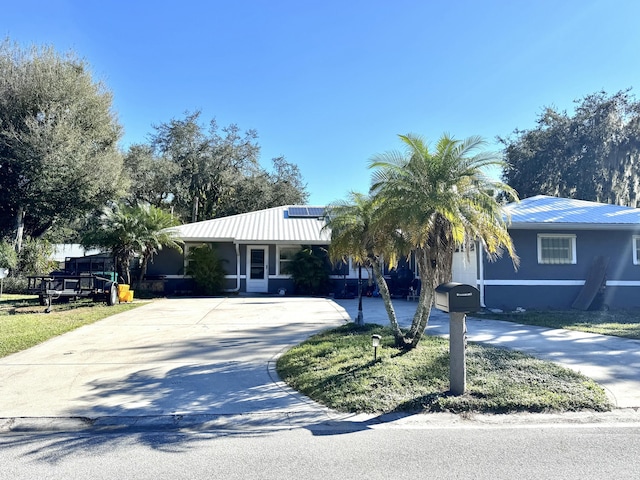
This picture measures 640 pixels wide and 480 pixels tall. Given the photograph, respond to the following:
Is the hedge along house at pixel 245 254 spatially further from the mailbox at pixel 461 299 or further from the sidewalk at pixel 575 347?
the mailbox at pixel 461 299

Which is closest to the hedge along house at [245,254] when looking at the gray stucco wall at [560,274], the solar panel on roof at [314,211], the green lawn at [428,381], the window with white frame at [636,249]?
the solar panel on roof at [314,211]

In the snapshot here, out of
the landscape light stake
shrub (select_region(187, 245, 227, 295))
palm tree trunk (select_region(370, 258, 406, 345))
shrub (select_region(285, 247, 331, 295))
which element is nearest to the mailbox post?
the landscape light stake

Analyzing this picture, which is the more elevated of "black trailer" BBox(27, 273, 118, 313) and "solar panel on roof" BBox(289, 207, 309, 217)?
"solar panel on roof" BBox(289, 207, 309, 217)

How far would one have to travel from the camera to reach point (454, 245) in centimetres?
700

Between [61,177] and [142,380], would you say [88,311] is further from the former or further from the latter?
[61,177]

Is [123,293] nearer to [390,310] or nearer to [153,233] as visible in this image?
[153,233]

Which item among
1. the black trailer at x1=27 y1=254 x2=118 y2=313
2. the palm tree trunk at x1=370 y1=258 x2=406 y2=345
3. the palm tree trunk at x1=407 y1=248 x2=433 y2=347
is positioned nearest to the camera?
the palm tree trunk at x1=407 y1=248 x2=433 y2=347

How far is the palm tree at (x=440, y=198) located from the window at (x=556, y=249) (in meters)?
8.32

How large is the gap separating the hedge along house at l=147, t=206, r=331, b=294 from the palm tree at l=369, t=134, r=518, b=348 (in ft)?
38.2

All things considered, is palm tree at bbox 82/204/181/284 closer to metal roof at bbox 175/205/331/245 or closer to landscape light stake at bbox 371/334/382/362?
metal roof at bbox 175/205/331/245

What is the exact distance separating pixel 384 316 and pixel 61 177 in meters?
17.0

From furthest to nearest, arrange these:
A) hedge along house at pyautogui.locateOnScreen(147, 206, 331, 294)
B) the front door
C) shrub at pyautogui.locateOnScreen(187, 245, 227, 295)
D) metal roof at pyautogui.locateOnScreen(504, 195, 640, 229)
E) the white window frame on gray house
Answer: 1. the front door
2. hedge along house at pyautogui.locateOnScreen(147, 206, 331, 294)
3. shrub at pyautogui.locateOnScreen(187, 245, 227, 295)
4. the white window frame on gray house
5. metal roof at pyautogui.locateOnScreen(504, 195, 640, 229)

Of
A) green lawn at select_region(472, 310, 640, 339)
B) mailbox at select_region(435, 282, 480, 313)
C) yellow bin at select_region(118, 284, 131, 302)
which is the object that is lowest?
green lawn at select_region(472, 310, 640, 339)

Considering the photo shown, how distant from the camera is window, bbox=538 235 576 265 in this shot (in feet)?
46.3
